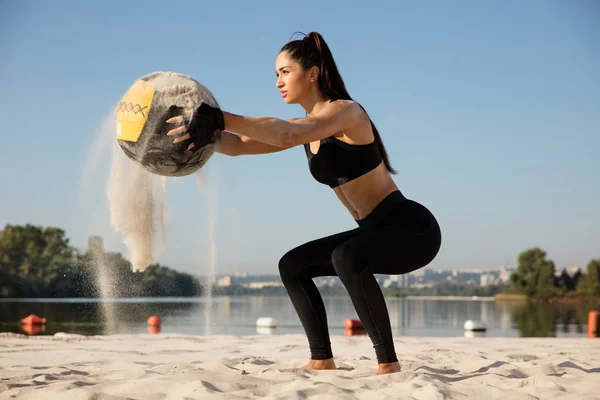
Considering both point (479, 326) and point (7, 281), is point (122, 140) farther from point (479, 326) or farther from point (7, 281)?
point (7, 281)

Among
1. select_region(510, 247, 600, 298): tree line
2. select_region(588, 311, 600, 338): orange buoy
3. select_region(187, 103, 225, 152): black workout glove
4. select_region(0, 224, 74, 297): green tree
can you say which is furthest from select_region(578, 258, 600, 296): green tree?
select_region(187, 103, 225, 152): black workout glove

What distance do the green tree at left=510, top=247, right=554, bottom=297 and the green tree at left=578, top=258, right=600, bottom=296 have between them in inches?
170

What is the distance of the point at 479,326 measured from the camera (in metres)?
16.7

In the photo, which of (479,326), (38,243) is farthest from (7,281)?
(479,326)

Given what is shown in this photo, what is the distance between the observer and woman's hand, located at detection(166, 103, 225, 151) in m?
4.00

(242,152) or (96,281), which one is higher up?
(242,152)

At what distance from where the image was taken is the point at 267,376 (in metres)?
4.33

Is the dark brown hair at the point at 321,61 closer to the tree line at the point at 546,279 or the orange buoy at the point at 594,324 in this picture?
the orange buoy at the point at 594,324

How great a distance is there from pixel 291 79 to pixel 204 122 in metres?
0.91

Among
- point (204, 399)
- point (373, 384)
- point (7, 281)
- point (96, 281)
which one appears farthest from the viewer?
point (7, 281)

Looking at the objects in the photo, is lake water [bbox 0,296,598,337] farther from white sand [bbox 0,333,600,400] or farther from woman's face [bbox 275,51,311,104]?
woman's face [bbox 275,51,311,104]

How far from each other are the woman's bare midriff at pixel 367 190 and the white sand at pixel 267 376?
3.47ft

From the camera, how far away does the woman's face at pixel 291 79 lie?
470 centimetres

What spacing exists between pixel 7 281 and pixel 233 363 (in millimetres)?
71695
